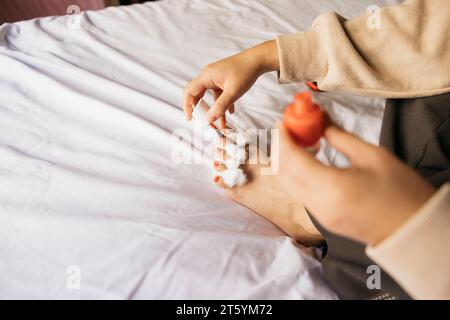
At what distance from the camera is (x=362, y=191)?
345 mm

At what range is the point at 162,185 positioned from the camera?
0.64 metres

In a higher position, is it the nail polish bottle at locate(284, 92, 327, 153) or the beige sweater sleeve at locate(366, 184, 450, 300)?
the nail polish bottle at locate(284, 92, 327, 153)

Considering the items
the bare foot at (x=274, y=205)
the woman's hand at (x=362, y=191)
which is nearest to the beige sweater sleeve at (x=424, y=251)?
the woman's hand at (x=362, y=191)

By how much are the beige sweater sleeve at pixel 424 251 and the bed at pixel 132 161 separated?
0.14 meters

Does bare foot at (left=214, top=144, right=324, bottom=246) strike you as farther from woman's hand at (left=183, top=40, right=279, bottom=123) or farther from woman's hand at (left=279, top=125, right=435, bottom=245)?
woman's hand at (left=279, top=125, right=435, bottom=245)

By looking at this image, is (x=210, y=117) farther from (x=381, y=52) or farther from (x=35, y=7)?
(x=35, y=7)

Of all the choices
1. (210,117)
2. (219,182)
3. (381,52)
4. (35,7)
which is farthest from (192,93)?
(35,7)

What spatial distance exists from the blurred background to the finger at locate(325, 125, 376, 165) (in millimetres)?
1355

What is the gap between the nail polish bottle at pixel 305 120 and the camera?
1.24 feet

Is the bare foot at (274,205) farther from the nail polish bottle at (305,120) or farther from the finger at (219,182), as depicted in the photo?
the nail polish bottle at (305,120)

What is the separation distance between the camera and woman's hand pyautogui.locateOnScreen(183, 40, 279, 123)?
0.64 meters

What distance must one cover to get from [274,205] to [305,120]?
29 centimetres

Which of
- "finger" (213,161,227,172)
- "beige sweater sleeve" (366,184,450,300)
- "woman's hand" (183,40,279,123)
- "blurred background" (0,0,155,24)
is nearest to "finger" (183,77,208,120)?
"woman's hand" (183,40,279,123)

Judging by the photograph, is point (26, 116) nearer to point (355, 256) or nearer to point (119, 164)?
point (119, 164)
